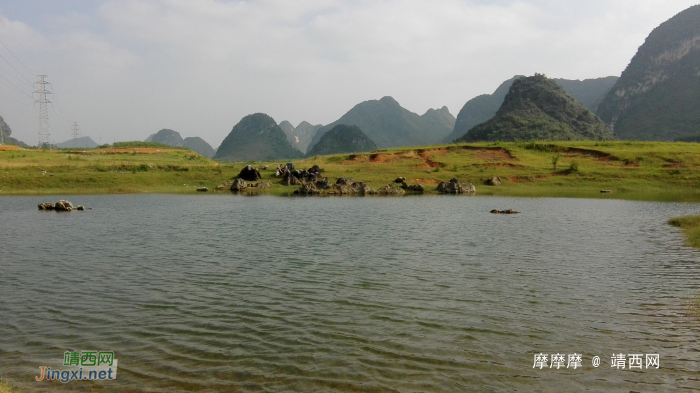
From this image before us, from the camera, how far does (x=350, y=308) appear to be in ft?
43.0

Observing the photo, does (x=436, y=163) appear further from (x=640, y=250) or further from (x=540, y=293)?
(x=540, y=293)

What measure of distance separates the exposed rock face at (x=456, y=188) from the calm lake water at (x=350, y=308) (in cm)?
3711

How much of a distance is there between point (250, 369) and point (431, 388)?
149 inches

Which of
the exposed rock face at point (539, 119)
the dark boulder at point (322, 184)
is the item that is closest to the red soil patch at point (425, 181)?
the dark boulder at point (322, 184)

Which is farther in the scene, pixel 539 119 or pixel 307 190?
pixel 539 119

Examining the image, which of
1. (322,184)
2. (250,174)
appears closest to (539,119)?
(322,184)

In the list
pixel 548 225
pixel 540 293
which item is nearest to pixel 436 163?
pixel 548 225

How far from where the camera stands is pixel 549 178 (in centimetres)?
7444

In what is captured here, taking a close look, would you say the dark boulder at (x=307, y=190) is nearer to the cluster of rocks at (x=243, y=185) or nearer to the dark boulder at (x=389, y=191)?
the cluster of rocks at (x=243, y=185)

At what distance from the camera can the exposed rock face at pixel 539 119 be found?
148 meters

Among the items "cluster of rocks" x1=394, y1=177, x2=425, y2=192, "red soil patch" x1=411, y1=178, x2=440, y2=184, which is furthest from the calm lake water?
"red soil patch" x1=411, y1=178, x2=440, y2=184

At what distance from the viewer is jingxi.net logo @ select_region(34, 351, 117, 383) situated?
9.02 meters

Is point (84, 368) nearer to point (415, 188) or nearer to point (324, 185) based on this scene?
point (324, 185)

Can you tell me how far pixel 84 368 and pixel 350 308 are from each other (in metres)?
6.84
